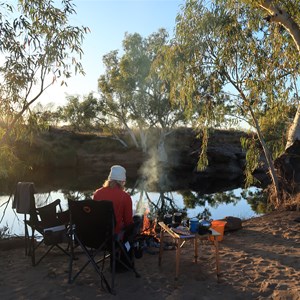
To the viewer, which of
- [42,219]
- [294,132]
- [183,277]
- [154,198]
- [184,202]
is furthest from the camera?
[154,198]

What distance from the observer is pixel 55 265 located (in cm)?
411

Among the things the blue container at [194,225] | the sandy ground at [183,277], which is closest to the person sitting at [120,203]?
the sandy ground at [183,277]

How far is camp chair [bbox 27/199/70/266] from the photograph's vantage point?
4.03 meters

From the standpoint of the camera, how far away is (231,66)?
7699 millimetres

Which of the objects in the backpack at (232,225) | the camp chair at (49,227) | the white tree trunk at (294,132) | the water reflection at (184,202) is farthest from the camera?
the water reflection at (184,202)

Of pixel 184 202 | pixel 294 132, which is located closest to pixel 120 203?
pixel 294 132

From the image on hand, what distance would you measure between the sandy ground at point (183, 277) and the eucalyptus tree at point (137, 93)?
2165cm

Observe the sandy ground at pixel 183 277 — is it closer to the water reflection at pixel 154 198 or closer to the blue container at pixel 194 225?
the blue container at pixel 194 225

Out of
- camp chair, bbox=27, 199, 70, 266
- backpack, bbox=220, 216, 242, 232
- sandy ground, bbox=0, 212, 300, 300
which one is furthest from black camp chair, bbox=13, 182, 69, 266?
backpack, bbox=220, 216, 242, 232

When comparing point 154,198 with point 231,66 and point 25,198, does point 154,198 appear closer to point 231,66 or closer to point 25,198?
point 231,66

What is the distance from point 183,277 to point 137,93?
922 inches

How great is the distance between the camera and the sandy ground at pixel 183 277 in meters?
3.25

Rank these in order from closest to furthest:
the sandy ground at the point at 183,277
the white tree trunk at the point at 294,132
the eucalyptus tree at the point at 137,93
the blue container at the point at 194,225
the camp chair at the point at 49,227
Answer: the sandy ground at the point at 183,277 → the blue container at the point at 194,225 → the camp chair at the point at 49,227 → the white tree trunk at the point at 294,132 → the eucalyptus tree at the point at 137,93

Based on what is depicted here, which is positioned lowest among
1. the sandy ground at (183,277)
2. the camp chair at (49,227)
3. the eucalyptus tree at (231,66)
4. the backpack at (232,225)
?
the sandy ground at (183,277)
